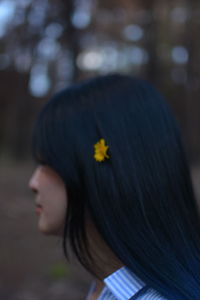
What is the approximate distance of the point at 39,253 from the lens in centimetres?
441

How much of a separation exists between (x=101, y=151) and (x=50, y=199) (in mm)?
233

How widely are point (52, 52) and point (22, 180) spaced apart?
3.44 m

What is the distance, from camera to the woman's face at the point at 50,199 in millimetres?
1164

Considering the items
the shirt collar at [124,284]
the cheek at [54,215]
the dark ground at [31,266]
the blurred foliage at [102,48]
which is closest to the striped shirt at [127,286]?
the shirt collar at [124,284]

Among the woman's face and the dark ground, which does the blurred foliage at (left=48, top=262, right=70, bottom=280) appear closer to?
the dark ground

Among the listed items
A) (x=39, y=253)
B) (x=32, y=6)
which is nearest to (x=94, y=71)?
(x=32, y=6)

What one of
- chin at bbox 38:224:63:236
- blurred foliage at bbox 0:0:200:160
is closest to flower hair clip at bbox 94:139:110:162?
chin at bbox 38:224:63:236

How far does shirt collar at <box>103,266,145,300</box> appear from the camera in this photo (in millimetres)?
992

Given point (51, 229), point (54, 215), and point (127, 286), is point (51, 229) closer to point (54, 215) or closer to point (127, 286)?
point (54, 215)

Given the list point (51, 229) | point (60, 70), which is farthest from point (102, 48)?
point (51, 229)

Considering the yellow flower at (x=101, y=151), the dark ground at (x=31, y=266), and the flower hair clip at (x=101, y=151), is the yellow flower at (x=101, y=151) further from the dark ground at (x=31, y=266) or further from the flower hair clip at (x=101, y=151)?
the dark ground at (x=31, y=266)

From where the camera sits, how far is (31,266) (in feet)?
13.1

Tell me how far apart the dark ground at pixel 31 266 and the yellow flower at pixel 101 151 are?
3.44 ft

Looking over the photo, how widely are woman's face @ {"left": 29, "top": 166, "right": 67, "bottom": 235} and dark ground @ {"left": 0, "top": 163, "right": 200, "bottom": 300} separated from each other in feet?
2.70
